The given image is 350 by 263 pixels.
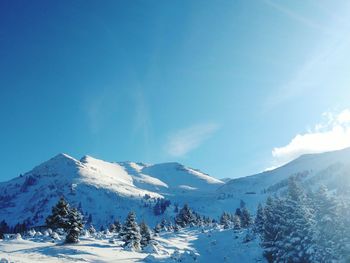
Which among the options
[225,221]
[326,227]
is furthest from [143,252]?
[225,221]

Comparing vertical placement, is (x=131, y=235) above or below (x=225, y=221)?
below

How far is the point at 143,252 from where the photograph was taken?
58.8m

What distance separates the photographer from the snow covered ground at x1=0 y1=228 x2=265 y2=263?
137 feet

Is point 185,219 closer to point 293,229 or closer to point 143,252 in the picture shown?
point 143,252

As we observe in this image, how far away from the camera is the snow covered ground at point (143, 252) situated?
41.8 m

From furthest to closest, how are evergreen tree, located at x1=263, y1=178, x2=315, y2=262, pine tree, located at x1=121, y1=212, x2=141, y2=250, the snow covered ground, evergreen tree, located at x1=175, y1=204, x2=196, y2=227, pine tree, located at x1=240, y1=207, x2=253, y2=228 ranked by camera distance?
evergreen tree, located at x1=175, y1=204, x2=196, y2=227 < pine tree, located at x1=240, y1=207, x2=253, y2=228 < pine tree, located at x1=121, y1=212, x2=141, y2=250 < evergreen tree, located at x1=263, y1=178, x2=315, y2=262 < the snow covered ground

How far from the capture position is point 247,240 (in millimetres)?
81312

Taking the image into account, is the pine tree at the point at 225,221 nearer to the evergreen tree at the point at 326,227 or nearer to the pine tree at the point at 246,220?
the pine tree at the point at 246,220

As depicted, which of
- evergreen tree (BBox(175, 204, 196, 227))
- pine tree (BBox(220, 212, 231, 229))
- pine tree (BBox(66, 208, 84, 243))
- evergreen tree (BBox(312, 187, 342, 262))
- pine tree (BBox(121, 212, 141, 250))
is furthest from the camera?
evergreen tree (BBox(175, 204, 196, 227))

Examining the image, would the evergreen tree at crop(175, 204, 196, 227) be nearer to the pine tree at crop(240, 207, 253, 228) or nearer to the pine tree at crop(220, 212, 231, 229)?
the pine tree at crop(220, 212, 231, 229)

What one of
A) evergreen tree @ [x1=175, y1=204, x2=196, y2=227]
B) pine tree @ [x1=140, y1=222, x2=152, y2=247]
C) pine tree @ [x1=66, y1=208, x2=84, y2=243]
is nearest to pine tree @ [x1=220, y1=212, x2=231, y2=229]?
evergreen tree @ [x1=175, y1=204, x2=196, y2=227]

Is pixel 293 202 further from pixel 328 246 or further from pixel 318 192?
pixel 328 246

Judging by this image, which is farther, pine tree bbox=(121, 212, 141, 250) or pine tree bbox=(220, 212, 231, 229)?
pine tree bbox=(220, 212, 231, 229)

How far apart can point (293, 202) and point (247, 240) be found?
36.9 metres
